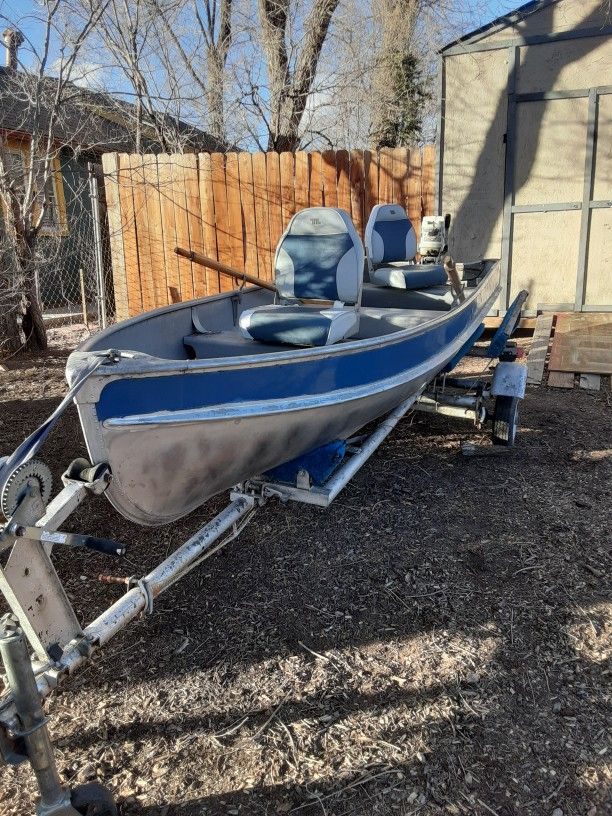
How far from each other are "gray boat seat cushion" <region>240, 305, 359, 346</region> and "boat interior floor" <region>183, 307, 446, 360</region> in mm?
70

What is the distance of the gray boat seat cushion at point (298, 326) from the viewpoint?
312 centimetres

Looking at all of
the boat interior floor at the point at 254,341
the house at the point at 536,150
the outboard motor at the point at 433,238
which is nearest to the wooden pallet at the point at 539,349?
the house at the point at 536,150

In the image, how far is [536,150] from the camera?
23.7 feet

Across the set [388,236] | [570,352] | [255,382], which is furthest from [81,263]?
[255,382]

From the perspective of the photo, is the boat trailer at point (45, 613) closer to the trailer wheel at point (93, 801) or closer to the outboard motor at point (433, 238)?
the trailer wheel at point (93, 801)

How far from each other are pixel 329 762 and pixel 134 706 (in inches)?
28.1

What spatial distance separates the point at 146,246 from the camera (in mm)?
8133

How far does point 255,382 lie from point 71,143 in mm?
8446

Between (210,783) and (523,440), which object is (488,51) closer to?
(523,440)

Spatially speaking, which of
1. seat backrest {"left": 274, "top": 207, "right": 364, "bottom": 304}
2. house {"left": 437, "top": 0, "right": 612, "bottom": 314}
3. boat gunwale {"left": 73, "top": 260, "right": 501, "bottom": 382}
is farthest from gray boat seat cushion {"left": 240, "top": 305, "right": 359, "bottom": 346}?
house {"left": 437, "top": 0, "right": 612, "bottom": 314}

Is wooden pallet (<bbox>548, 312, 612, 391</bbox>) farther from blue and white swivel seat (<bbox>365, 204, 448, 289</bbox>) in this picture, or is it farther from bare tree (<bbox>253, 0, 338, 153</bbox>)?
bare tree (<bbox>253, 0, 338, 153</bbox>)

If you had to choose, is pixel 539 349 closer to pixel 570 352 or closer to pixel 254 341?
pixel 570 352

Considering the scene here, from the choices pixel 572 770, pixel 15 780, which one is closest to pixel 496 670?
pixel 572 770

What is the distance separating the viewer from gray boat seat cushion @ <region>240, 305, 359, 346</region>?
3.12 meters
